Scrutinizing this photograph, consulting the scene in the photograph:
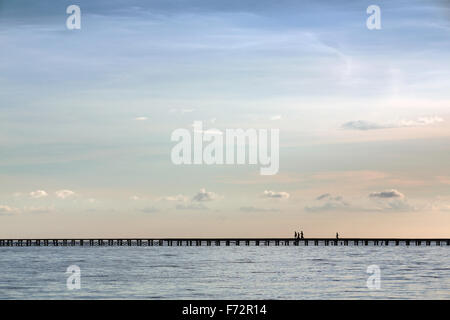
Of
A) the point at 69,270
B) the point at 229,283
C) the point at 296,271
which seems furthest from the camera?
the point at 69,270

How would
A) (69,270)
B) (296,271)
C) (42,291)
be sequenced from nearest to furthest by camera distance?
(42,291)
(296,271)
(69,270)

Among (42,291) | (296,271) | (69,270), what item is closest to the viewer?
(42,291)
